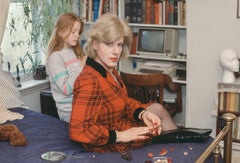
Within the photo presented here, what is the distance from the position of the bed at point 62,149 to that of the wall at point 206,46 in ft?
3.98

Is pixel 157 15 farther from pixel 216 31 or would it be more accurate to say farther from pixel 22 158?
pixel 22 158

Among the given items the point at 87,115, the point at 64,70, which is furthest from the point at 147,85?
the point at 87,115

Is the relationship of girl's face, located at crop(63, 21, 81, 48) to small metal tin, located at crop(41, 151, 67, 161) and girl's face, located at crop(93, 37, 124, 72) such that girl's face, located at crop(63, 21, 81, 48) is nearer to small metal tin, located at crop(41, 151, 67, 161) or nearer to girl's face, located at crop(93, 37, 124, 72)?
girl's face, located at crop(93, 37, 124, 72)

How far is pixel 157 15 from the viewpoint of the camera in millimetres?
3941

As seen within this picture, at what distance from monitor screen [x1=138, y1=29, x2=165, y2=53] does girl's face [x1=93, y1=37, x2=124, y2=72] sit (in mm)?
1645

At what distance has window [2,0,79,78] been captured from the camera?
12.7 ft

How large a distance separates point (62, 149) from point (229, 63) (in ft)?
5.37

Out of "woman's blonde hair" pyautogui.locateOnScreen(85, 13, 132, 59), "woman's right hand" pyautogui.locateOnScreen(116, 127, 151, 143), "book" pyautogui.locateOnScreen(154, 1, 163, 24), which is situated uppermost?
"book" pyautogui.locateOnScreen(154, 1, 163, 24)

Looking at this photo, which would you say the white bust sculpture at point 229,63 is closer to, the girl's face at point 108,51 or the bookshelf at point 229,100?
the bookshelf at point 229,100

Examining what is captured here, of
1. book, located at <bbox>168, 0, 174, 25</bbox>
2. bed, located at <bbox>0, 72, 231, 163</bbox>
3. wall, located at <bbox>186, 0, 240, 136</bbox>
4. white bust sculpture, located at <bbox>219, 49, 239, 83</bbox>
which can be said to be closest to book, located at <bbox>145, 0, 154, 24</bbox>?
book, located at <bbox>168, 0, 174, 25</bbox>

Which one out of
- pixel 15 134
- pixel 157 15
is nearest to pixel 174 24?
pixel 157 15

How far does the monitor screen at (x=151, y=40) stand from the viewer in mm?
3984

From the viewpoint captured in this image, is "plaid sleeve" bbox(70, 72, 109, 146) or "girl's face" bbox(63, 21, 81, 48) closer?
"plaid sleeve" bbox(70, 72, 109, 146)

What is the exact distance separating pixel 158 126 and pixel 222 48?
4.72 feet
